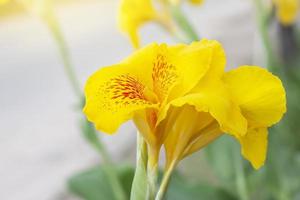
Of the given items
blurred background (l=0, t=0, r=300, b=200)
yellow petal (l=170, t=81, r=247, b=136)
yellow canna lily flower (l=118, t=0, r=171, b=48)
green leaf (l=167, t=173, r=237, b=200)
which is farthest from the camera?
blurred background (l=0, t=0, r=300, b=200)

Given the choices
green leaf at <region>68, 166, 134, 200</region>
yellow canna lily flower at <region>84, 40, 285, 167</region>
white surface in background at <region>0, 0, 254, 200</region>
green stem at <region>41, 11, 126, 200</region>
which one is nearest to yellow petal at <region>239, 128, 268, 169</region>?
yellow canna lily flower at <region>84, 40, 285, 167</region>

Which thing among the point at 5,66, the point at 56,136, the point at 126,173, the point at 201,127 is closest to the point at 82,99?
the point at 126,173

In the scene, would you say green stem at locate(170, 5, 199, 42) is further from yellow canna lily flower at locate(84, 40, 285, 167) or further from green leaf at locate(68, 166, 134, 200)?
yellow canna lily flower at locate(84, 40, 285, 167)

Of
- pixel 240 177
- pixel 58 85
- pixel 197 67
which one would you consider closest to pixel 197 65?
pixel 197 67

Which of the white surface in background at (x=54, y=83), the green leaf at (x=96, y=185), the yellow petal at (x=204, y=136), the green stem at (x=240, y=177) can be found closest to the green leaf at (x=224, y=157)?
the green stem at (x=240, y=177)

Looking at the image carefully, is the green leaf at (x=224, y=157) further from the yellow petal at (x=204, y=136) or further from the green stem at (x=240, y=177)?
the yellow petal at (x=204, y=136)

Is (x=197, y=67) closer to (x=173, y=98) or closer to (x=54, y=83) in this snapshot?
(x=173, y=98)
